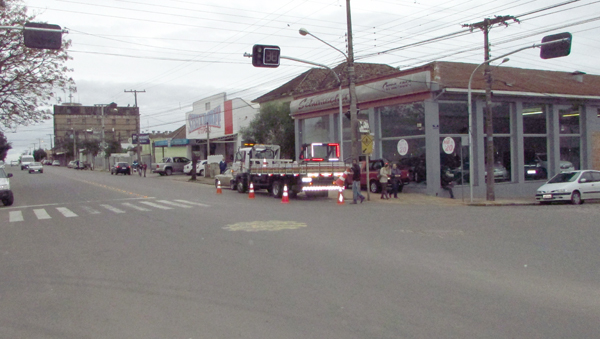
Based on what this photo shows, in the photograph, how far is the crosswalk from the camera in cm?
1648

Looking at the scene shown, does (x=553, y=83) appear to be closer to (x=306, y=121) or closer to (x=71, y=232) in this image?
(x=306, y=121)

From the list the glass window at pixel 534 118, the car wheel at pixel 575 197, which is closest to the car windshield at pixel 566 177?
the car wheel at pixel 575 197

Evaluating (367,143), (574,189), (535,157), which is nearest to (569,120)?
(535,157)

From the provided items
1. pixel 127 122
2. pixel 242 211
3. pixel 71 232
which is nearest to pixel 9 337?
pixel 71 232

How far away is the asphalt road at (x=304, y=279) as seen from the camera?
5.44 m

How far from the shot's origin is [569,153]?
3089 cm

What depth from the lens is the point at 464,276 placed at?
24.5 ft

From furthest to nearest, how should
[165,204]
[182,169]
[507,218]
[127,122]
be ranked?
[127,122] → [182,169] → [165,204] → [507,218]

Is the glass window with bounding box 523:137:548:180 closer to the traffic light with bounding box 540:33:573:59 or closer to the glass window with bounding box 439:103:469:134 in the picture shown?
the glass window with bounding box 439:103:469:134

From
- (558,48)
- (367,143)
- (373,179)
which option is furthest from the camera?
(373,179)

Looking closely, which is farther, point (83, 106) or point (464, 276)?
point (83, 106)

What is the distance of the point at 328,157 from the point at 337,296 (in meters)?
18.3

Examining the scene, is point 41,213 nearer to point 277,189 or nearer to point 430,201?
point 277,189

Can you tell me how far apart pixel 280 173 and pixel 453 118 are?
9750 mm
